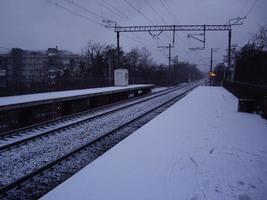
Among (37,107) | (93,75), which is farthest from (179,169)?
(93,75)

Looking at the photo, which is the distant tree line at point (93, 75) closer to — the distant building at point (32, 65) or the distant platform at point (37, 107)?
the distant building at point (32, 65)

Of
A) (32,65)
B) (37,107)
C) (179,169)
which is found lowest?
(179,169)

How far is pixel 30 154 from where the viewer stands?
9062 millimetres

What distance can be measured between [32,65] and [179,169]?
11418cm

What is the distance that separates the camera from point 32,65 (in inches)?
4459

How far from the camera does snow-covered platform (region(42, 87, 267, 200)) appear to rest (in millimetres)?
5668

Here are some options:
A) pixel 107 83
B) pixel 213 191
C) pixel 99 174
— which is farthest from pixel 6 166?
pixel 107 83

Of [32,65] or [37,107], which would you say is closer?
[37,107]

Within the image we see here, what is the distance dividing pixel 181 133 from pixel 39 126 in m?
6.63

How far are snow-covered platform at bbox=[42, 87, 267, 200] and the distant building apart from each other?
17104 millimetres

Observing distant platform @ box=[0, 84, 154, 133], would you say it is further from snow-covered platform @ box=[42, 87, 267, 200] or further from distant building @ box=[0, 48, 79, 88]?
snow-covered platform @ box=[42, 87, 267, 200]

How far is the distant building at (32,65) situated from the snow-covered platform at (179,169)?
56.1 ft

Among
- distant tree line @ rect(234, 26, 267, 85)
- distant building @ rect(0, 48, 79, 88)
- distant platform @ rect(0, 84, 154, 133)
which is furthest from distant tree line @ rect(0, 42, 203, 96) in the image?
distant tree line @ rect(234, 26, 267, 85)

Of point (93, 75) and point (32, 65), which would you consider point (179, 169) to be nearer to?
point (93, 75)
